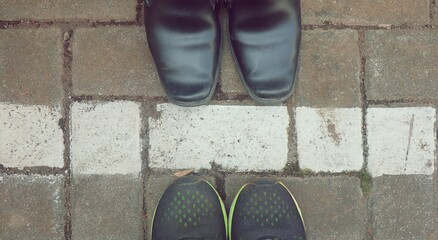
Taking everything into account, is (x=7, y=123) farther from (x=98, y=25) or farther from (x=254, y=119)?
(x=254, y=119)

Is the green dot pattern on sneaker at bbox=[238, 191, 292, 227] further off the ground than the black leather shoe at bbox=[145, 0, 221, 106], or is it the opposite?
the black leather shoe at bbox=[145, 0, 221, 106]

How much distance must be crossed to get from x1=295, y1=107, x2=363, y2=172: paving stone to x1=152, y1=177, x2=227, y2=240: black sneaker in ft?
1.38

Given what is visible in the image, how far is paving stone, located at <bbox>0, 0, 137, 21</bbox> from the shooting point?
2217mm

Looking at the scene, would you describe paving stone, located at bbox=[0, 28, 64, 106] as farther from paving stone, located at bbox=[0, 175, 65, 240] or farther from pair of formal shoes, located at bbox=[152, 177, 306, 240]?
pair of formal shoes, located at bbox=[152, 177, 306, 240]

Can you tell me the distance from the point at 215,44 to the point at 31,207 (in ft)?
3.43

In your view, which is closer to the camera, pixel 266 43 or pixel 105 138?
pixel 266 43

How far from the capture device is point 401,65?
7.26 feet

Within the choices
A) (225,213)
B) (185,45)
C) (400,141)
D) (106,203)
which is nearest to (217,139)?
(225,213)

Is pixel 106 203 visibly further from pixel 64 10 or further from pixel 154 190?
pixel 64 10

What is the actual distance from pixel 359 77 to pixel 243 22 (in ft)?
1.96

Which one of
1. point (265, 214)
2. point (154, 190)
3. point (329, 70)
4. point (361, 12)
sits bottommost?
point (265, 214)

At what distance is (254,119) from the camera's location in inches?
85.8

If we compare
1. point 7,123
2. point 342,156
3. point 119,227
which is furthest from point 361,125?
point 7,123

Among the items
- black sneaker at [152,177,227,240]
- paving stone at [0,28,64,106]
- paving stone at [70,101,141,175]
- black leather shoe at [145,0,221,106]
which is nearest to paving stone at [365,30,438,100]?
black leather shoe at [145,0,221,106]
